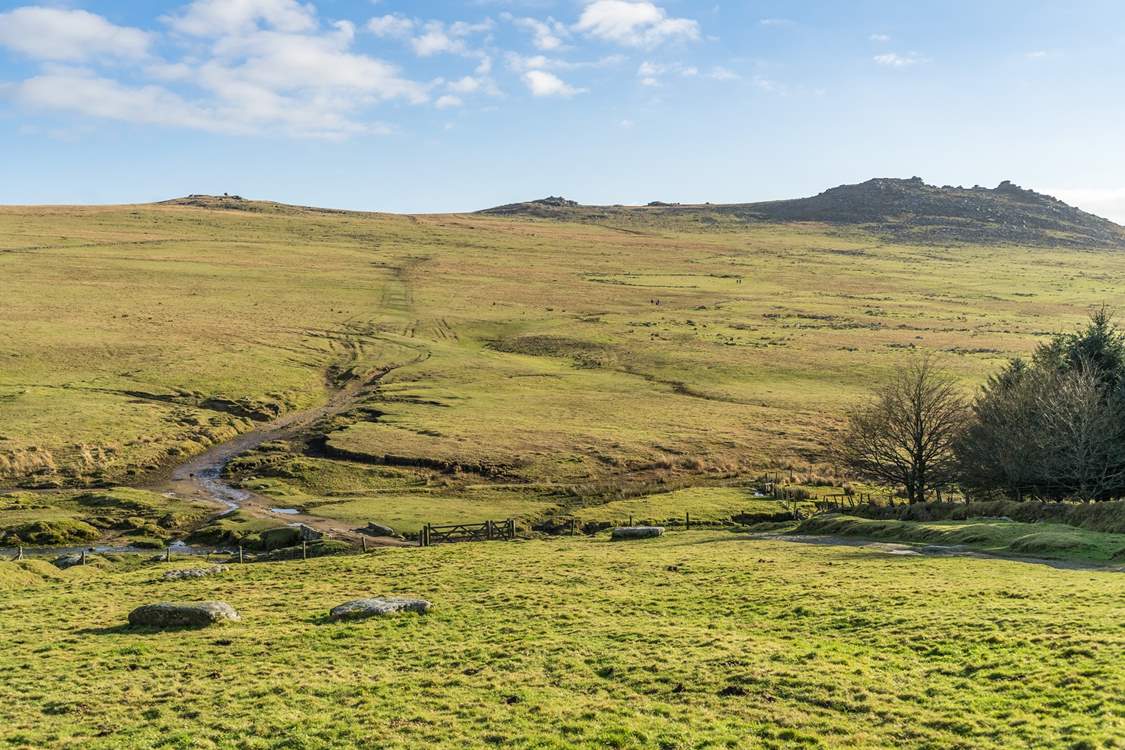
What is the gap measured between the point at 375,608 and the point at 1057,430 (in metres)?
44.2

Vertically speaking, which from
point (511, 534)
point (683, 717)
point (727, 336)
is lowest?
point (511, 534)

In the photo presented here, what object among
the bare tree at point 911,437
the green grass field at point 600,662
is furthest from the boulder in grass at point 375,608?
the bare tree at point 911,437

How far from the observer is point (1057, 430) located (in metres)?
53.9

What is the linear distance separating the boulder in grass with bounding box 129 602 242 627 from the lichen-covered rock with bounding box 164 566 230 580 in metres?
9.85

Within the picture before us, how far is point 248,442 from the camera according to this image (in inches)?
2965

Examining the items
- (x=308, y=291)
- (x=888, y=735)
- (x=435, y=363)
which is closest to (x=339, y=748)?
(x=888, y=735)

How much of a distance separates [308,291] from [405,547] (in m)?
106

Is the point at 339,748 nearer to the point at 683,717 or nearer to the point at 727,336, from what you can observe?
the point at 683,717

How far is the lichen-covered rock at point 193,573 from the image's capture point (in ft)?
131

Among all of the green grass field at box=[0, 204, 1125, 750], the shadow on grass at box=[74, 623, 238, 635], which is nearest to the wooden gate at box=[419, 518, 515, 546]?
the green grass field at box=[0, 204, 1125, 750]

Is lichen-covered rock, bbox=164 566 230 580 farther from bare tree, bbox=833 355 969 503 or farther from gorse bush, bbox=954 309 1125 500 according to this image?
gorse bush, bbox=954 309 1125 500

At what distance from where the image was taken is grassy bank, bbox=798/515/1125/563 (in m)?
38.8

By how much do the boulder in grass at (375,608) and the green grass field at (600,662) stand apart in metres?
0.60

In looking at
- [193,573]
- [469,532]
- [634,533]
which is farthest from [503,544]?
[193,573]
